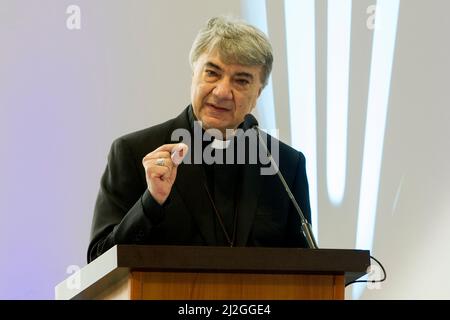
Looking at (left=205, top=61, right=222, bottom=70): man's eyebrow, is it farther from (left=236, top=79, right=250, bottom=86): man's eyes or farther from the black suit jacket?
the black suit jacket

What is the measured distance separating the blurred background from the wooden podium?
132 cm

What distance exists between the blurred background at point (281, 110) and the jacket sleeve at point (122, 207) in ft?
2.45

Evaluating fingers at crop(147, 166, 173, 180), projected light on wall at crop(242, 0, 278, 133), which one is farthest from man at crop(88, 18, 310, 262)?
projected light on wall at crop(242, 0, 278, 133)

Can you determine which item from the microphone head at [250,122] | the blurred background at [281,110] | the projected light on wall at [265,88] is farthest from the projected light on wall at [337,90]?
the microphone head at [250,122]

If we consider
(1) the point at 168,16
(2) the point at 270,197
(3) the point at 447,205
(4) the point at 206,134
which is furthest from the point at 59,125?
(3) the point at 447,205

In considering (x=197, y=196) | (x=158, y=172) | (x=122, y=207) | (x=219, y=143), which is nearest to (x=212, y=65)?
(x=219, y=143)

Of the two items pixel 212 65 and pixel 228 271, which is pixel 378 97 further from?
pixel 228 271

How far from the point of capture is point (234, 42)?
2.45m

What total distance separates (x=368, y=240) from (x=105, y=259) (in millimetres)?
1625

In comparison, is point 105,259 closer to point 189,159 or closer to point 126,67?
point 189,159

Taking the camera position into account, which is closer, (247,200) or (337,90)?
(247,200)

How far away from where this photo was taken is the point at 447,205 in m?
3.38

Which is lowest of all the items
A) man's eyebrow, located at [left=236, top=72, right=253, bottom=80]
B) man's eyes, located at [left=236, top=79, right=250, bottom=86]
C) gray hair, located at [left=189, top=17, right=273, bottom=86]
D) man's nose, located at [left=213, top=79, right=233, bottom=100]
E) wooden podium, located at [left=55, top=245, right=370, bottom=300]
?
wooden podium, located at [left=55, top=245, right=370, bottom=300]

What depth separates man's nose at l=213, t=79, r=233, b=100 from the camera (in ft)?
8.01
